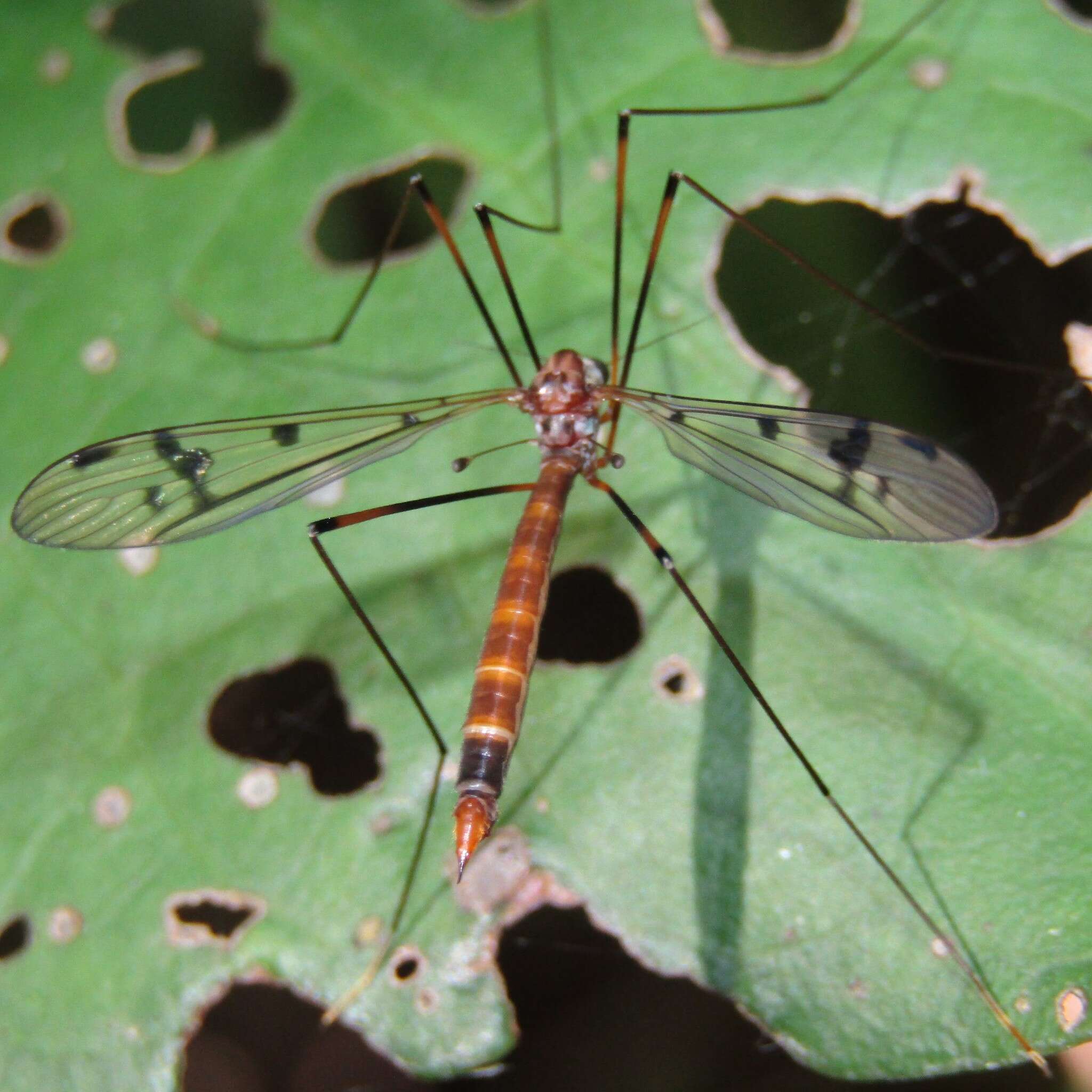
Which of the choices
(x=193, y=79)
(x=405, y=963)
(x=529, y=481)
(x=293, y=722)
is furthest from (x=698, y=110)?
(x=405, y=963)

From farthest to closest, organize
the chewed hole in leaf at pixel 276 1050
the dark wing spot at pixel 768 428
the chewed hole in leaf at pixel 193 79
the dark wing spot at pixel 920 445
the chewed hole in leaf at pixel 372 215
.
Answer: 1. the chewed hole in leaf at pixel 193 79
2. the chewed hole in leaf at pixel 372 215
3. the chewed hole in leaf at pixel 276 1050
4. the dark wing spot at pixel 768 428
5. the dark wing spot at pixel 920 445

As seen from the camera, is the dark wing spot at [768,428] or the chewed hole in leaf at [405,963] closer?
the dark wing spot at [768,428]

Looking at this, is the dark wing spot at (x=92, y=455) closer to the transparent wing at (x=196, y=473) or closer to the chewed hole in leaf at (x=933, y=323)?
the transparent wing at (x=196, y=473)

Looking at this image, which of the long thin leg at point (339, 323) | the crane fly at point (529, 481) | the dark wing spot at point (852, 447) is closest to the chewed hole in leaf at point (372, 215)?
the long thin leg at point (339, 323)

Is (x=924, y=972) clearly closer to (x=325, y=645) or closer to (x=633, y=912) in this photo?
(x=633, y=912)

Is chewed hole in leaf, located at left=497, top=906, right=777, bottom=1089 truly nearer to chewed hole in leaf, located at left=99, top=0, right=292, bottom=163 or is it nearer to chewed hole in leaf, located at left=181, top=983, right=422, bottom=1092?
chewed hole in leaf, located at left=181, top=983, right=422, bottom=1092

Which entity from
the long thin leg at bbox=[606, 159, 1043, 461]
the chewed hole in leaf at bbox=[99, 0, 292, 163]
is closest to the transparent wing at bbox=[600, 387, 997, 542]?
the long thin leg at bbox=[606, 159, 1043, 461]

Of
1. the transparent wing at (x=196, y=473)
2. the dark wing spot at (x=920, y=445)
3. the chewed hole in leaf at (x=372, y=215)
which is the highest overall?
the dark wing spot at (x=920, y=445)
